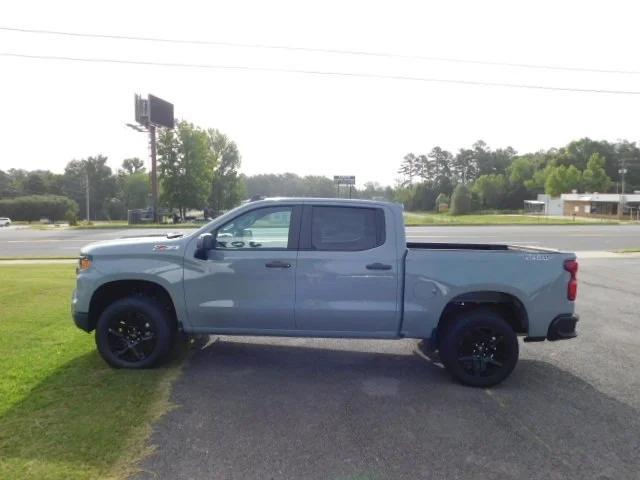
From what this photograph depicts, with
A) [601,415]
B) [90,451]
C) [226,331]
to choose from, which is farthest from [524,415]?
[90,451]

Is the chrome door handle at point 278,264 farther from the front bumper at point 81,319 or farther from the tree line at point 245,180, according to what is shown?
the tree line at point 245,180

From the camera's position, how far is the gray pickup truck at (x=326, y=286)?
4926 millimetres

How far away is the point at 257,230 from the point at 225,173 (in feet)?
205

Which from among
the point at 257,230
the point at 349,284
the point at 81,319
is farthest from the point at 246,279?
the point at 81,319

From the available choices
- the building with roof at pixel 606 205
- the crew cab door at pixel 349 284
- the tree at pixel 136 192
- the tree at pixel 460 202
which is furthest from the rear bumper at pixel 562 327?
the tree at pixel 136 192

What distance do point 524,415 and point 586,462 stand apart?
31.4 inches

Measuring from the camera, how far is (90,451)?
3.46 meters

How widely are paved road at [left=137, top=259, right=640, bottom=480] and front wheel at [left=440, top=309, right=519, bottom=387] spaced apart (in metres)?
0.15

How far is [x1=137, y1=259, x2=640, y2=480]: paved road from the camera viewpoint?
11.1 ft

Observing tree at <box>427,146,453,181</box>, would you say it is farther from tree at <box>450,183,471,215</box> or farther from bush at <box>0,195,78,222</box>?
bush at <box>0,195,78,222</box>

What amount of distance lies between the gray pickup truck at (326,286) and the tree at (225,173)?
60.0m

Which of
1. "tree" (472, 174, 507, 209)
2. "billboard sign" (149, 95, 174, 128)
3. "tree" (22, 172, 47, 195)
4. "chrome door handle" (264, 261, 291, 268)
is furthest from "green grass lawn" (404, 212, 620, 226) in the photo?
"tree" (22, 172, 47, 195)

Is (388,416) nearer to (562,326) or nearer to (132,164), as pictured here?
(562,326)

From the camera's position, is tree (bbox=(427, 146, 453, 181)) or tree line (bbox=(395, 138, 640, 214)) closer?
tree line (bbox=(395, 138, 640, 214))
